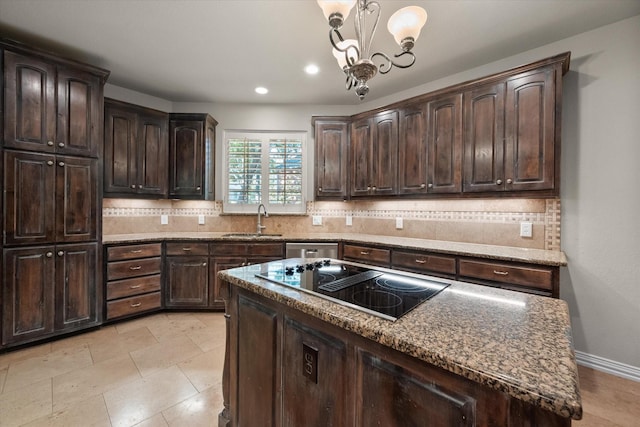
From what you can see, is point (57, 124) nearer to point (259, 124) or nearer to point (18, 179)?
point (18, 179)

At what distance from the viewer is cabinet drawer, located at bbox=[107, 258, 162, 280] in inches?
113

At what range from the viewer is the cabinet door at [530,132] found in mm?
2176

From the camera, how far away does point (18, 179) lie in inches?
91.2

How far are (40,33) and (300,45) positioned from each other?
2.22 meters

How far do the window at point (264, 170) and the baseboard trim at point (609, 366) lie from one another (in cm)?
322

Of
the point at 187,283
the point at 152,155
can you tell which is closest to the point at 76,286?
the point at 187,283

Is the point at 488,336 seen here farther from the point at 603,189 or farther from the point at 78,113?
the point at 78,113

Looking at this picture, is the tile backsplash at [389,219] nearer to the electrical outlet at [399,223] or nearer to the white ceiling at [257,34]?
the electrical outlet at [399,223]

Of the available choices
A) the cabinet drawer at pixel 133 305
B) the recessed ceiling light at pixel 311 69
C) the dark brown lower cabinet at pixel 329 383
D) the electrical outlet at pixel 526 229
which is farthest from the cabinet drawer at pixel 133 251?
the electrical outlet at pixel 526 229

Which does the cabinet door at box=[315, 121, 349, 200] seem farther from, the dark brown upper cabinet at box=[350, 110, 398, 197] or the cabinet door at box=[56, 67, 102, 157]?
the cabinet door at box=[56, 67, 102, 157]

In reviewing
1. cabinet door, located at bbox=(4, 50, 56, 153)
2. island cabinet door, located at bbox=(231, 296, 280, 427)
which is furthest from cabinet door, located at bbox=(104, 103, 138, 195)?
island cabinet door, located at bbox=(231, 296, 280, 427)

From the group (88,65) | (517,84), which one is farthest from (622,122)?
(88,65)

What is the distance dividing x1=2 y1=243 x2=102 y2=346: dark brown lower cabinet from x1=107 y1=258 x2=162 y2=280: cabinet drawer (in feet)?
0.54

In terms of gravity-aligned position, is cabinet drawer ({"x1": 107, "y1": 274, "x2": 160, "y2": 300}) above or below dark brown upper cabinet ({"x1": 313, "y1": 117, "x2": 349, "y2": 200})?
below
